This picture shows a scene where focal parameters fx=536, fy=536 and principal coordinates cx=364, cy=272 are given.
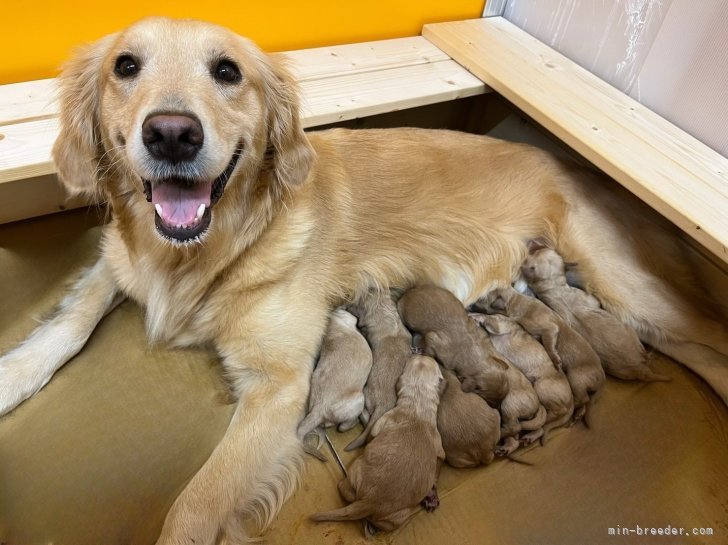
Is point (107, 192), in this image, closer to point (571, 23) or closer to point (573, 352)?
point (573, 352)

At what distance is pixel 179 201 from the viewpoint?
1499 mm

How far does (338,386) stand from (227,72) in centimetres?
104

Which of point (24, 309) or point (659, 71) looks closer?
point (24, 309)

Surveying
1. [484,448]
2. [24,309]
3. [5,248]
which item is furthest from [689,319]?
[5,248]

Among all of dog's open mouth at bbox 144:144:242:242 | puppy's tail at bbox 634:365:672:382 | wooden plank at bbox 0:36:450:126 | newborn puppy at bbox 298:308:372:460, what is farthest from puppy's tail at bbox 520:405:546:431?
wooden plank at bbox 0:36:450:126

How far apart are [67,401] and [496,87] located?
2130 millimetres

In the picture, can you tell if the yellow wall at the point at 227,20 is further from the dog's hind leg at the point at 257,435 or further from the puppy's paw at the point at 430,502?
the puppy's paw at the point at 430,502

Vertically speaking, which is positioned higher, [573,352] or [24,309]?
[573,352]

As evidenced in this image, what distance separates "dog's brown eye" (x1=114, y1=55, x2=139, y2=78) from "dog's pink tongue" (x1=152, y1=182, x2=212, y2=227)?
33cm

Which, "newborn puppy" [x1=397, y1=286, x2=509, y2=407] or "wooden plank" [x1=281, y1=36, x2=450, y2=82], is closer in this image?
"newborn puppy" [x1=397, y1=286, x2=509, y2=407]

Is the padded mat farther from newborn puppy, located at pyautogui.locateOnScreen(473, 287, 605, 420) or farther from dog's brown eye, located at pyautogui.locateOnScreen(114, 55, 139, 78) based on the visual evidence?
dog's brown eye, located at pyautogui.locateOnScreen(114, 55, 139, 78)

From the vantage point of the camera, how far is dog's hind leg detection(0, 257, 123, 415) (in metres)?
1.79

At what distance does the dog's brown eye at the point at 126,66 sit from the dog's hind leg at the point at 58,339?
33.6 inches

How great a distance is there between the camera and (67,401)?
1832 millimetres
